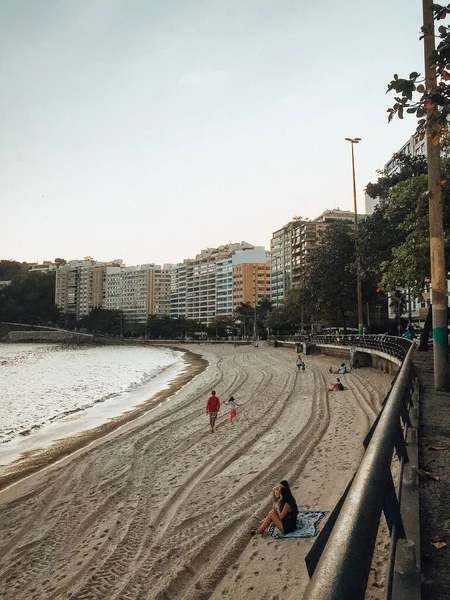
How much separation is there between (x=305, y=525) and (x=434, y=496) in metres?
3.64

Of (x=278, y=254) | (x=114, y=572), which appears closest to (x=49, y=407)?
(x=114, y=572)

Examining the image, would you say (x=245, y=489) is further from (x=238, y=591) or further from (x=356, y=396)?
(x=356, y=396)

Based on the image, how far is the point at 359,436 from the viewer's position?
13523 mm

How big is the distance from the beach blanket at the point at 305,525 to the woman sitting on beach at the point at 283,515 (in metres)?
0.08

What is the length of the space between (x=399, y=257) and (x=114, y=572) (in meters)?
14.0

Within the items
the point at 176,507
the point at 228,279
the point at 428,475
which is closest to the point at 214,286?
the point at 228,279

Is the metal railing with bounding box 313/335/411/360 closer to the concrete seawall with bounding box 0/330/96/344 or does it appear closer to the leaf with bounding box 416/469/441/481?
the leaf with bounding box 416/469/441/481

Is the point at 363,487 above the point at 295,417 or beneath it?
above

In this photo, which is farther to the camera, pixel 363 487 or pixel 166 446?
pixel 166 446

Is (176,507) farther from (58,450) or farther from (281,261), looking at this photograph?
(281,261)

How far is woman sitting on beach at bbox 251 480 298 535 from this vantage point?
7.41 metres

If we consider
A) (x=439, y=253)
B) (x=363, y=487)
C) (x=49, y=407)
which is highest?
(x=439, y=253)

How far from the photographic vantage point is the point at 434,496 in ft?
14.8

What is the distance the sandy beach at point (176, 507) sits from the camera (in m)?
6.50
